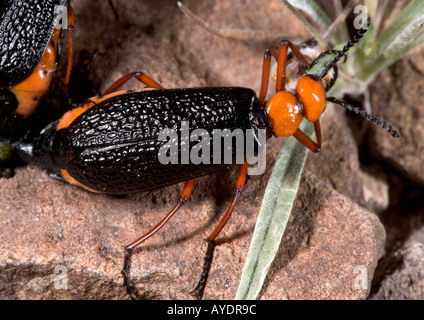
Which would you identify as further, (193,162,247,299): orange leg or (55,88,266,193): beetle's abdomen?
(193,162,247,299): orange leg

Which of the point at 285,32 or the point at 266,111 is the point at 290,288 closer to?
the point at 266,111

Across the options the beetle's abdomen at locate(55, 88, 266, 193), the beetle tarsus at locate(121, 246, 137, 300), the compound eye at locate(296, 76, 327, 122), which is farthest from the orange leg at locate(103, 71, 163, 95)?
the beetle tarsus at locate(121, 246, 137, 300)

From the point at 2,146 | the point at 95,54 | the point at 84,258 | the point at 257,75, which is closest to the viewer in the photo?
the point at 84,258

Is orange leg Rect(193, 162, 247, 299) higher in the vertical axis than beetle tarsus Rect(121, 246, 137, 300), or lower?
higher

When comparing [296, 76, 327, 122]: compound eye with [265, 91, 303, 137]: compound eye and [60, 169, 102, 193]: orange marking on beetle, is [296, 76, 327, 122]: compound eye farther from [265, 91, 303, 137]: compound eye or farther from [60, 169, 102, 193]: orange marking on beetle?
[60, 169, 102, 193]: orange marking on beetle

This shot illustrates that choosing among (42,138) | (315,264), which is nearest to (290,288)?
(315,264)
